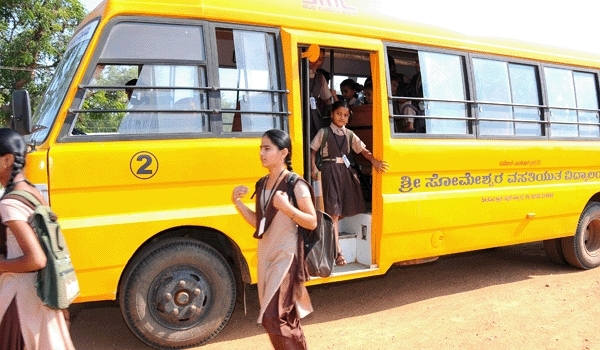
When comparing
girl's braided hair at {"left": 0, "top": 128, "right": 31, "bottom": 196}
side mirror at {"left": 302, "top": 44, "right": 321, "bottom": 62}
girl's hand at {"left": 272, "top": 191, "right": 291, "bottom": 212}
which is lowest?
girl's hand at {"left": 272, "top": 191, "right": 291, "bottom": 212}

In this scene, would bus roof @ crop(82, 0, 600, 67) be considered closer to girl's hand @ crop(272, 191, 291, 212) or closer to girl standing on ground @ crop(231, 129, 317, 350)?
girl standing on ground @ crop(231, 129, 317, 350)

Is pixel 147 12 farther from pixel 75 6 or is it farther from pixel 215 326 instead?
pixel 75 6

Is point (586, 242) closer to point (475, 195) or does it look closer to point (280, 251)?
point (475, 195)

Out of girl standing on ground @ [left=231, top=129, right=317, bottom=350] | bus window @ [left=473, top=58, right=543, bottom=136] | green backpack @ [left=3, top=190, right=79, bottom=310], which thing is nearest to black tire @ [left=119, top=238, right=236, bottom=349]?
girl standing on ground @ [left=231, top=129, right=317, bottom=350]

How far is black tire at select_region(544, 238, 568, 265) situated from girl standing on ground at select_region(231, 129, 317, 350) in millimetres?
5141

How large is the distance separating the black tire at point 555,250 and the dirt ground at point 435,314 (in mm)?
159

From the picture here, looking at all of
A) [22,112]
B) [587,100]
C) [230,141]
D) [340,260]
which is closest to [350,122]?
[340,260]

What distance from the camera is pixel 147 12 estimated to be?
14.1 feet

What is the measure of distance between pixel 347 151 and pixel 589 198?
11.4 ft

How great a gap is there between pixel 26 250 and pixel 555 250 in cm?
674

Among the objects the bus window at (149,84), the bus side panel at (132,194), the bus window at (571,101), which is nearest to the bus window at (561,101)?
the bus window at (571,101)

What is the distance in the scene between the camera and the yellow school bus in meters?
4.12

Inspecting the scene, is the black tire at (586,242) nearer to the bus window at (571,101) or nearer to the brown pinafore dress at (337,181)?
the bus window at (571,101)

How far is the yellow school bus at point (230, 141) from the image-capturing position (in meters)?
4.12
